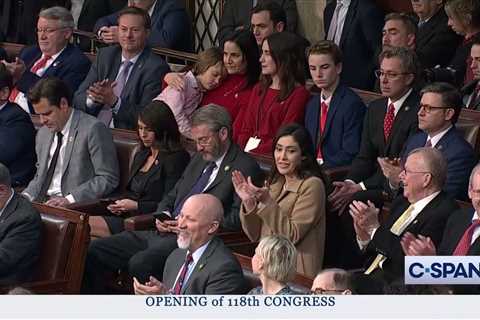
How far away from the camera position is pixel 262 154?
807 centimetres

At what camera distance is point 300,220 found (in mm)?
6977

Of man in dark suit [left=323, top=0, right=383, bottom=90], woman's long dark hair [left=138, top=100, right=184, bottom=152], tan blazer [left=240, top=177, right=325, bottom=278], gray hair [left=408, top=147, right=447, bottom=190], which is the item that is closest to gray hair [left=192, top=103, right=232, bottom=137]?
woman's long dark hair [left=138, top=100, right=184, bottom=152]

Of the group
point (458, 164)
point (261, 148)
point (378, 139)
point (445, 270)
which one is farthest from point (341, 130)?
point (445, 270)

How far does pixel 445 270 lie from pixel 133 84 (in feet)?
10.8

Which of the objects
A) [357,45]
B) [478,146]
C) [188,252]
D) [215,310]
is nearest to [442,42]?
[357,45]

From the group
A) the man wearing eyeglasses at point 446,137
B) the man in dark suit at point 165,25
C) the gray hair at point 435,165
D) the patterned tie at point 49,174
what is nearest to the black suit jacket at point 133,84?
the patterned tie at point 49,174

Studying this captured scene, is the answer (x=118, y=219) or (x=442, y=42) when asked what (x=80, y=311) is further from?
(x=442, y=42)

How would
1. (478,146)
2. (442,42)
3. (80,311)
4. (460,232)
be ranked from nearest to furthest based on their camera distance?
(80,311) < (460,232) < (478,146) < (442,42)

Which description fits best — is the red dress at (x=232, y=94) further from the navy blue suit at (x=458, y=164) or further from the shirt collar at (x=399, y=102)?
the navy blue suit at (x=458, y=164)

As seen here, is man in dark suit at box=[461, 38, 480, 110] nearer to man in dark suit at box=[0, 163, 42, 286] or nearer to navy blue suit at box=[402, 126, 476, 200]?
navy blue suit at box=[402, 126, 476, 200]

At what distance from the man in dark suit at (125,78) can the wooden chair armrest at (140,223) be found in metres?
1.38

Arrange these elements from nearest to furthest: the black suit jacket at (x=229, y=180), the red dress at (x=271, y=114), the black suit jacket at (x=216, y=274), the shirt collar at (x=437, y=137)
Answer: the black suit jacket at (x=216, y=274) < the shirt collar at (x=437, y=137) < the black suit jacket at (x=229, y=180) < the red dress at (x=271, y=114)

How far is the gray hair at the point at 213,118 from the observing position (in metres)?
7.47

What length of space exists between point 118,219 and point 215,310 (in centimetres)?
196
